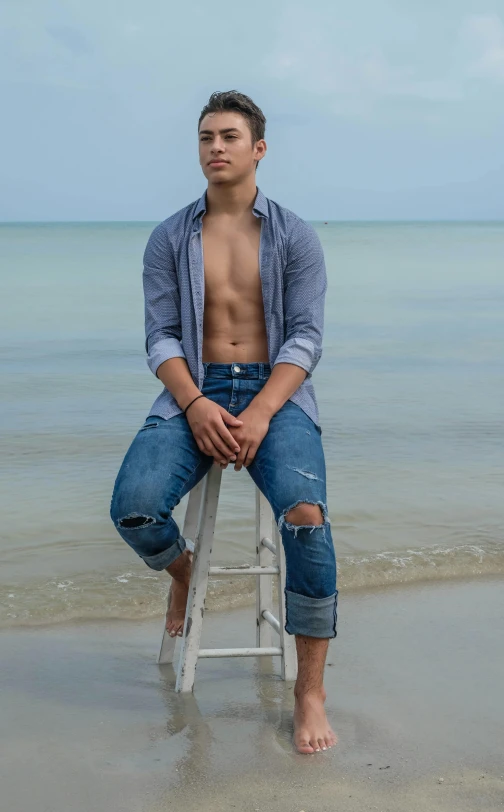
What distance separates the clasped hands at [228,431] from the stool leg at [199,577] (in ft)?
0.41

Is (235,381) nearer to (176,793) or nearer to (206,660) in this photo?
(206,660)

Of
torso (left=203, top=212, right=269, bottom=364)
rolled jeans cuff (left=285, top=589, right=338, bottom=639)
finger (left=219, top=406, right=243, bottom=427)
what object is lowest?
rolled jeans cuff (left=285, top=589, right=338, bottom=639)

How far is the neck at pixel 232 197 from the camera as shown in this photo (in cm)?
359

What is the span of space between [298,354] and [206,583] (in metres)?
0.78

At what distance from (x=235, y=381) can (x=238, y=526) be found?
2.03m

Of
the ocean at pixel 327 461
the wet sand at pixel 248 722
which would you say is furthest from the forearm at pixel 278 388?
the ocean at pixel 327 461

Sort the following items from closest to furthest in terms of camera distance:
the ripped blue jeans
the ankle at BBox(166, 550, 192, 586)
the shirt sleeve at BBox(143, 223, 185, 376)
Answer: the ripped blue jeans
the ankle at BBox(166, 550, 192, 586)
the shirt sleeve at BBox(143, 223, 185, 376)

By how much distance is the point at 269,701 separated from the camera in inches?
131

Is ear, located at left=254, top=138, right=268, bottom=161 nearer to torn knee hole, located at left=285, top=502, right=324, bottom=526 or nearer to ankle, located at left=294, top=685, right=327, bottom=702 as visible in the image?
torn knee hole, located at left=285, top=502, right=324, bottom=526

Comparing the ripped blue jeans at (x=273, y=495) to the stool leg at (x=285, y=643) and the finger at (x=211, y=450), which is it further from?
the stool leg at (x=285, y=643)

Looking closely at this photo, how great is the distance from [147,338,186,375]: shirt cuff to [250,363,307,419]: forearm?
32 cm

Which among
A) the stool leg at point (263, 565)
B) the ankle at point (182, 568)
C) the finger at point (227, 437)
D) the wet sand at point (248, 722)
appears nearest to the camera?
the wet sand at point (248, 722)

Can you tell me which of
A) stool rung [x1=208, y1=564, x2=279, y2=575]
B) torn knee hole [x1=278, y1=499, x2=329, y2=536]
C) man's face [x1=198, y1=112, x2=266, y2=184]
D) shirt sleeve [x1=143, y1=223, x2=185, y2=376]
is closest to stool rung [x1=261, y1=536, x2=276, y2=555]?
stool rung [x1=208, y1=564, x2=279, y2=575]

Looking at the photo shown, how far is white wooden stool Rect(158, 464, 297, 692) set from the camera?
3291 mm
